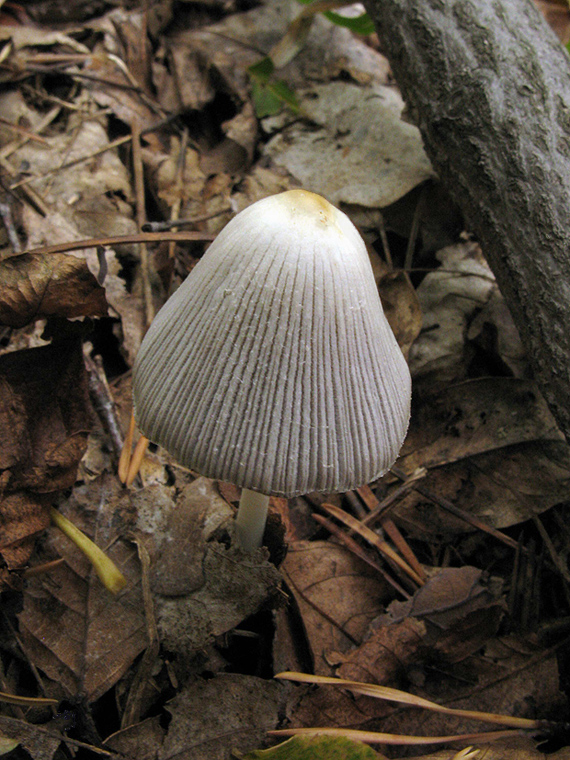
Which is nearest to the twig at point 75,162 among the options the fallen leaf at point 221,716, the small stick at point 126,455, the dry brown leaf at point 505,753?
the small stick at point 126,455

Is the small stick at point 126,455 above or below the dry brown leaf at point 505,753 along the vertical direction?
above

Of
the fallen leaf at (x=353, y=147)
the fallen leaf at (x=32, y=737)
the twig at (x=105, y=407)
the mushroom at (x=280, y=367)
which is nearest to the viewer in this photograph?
the mushroom at (x=280, y=367)

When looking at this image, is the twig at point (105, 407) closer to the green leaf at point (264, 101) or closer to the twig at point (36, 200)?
the twig at point (36, 200)

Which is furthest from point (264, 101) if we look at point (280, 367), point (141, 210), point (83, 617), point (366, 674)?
point (366, 674)

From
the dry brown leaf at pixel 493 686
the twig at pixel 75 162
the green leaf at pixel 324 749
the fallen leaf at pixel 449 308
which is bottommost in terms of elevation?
the dry brown leaf at pixel 493 686

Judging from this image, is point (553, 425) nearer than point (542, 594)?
No

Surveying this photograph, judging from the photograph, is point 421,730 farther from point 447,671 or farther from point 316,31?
point 316,31

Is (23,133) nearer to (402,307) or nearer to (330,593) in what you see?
(402,307)

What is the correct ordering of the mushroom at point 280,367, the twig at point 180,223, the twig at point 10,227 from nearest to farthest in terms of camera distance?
1. the mushroom at point 280,367
2. the twig at point 180,223
3. the twig at point 10,227

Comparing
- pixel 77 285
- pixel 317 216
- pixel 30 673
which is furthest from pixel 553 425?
pixel 30 673
